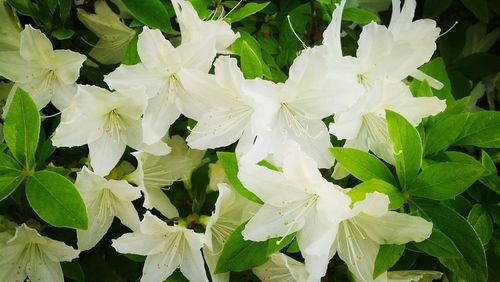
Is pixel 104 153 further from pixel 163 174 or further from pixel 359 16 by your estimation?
pixel 359 16

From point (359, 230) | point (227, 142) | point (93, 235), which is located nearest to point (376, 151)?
point (359, 230)

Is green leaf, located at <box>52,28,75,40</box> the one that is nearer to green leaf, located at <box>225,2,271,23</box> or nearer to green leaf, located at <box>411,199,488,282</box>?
green leaf, located at <box>225,2,271,23</box>

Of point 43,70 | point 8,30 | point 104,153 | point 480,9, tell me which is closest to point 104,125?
point 104,153

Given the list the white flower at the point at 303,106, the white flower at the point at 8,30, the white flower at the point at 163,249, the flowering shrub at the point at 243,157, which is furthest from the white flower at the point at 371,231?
the white flower at the point at 8,30

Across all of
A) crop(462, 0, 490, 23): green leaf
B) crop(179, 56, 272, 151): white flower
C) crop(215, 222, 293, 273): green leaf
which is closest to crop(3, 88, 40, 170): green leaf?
crop(179, 56, 272, 151): white flower

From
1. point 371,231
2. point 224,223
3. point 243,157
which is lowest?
point 224,223

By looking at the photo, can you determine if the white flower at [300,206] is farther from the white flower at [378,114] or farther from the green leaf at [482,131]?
the green leaf at [482,131]

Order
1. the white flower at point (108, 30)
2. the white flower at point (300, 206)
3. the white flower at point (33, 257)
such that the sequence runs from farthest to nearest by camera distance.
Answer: the white flower at point (108, 30) < the white flower at point (33, 257) < the white flower at point (300, 206)
